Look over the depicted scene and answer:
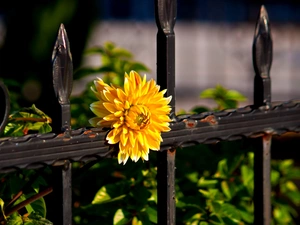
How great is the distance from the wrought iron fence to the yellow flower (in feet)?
0.16

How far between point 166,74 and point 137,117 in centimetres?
20

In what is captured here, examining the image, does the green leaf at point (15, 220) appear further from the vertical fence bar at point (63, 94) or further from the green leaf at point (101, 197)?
the green leaf at point (101, 197)

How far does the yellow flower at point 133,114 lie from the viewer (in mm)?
1363

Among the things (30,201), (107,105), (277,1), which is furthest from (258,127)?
(277,1)

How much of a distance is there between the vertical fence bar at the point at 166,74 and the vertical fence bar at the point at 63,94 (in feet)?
0.77

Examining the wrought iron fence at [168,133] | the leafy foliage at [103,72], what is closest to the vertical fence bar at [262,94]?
the wrought iron fence at [168,133]

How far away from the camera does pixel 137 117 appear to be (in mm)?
1357

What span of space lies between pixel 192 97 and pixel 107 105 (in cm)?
795

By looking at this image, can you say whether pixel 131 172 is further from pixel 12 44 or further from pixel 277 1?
pixel 277 1

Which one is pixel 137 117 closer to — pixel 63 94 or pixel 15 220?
pixel 63 94

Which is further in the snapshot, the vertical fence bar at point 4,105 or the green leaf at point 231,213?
the green leaf at point 231,213

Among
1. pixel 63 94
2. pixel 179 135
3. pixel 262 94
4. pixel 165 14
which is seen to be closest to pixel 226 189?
pixel 262 94

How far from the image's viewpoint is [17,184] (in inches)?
59.3

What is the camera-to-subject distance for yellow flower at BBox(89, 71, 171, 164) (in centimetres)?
136
